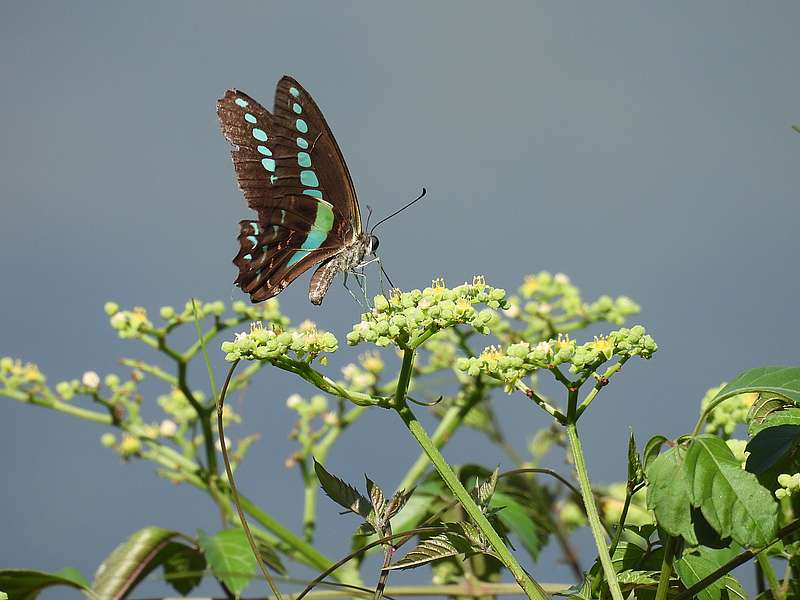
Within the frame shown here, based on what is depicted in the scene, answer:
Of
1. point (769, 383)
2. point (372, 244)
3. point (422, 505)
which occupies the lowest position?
point (769, 383)

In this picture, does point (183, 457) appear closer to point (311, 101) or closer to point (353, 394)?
point (311, 101)

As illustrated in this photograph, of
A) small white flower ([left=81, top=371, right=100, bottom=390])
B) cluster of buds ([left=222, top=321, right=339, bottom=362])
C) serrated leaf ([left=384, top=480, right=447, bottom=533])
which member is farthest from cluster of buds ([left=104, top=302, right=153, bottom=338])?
cluster of buds ([left=222, top=321, right=339, bottom=362])

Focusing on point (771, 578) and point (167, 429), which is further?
point (167, 429)

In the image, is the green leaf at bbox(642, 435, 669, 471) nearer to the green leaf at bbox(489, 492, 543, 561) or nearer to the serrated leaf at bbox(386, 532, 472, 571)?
the serrated leaf at bbox(386, 532, 472, 571)

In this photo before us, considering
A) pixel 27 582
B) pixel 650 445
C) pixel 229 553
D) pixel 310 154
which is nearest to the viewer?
pixel 650 445

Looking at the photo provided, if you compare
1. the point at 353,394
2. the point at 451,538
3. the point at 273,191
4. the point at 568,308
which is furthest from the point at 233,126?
the point at 451,538

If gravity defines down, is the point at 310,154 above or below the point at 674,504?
above

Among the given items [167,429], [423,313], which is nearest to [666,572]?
[423,313]

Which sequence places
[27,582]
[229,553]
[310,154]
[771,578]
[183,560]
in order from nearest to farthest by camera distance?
[771,578]
[27,582]
[229,553]
[183,560]
[310,154]

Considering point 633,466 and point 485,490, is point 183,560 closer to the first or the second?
point 485,490
